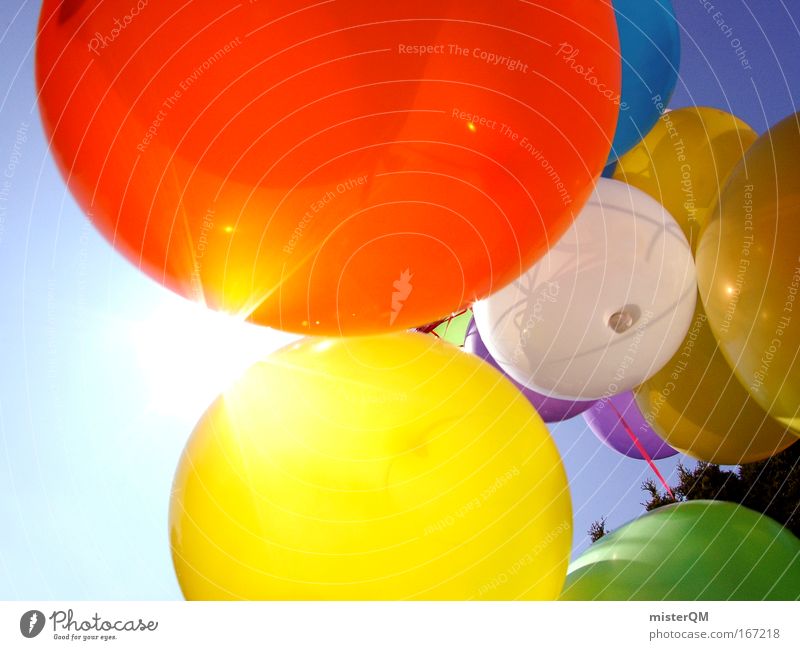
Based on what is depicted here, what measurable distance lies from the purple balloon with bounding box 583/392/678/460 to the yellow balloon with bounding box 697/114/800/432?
0.78 m

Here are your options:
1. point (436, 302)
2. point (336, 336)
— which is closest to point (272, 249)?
point (336, 336)

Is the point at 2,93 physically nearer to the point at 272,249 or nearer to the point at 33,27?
the point at 33,27

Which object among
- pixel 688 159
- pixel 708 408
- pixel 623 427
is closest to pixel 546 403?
pixel 623 427

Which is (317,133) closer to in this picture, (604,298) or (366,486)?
(366,486)

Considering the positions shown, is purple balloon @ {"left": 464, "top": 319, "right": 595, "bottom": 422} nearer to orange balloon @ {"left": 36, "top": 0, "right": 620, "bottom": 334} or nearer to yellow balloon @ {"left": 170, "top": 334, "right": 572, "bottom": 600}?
yellow balloon @ {"left": 170, "top": 334, "right": 572, "bottom": 600}

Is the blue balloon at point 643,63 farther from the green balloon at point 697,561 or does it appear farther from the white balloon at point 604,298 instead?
the green balloon at point 697,561

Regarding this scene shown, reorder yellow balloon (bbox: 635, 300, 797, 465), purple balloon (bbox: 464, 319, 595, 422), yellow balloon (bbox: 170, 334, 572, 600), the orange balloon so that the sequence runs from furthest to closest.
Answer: purple balloon (bbox: 464, 319, 595, 422) → yellow balloon (bbox: 635, 300, 797, 465) → yellow balloon (bbox: 170, 334, 572, 600) → the orange balloon

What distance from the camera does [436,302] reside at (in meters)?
1.56

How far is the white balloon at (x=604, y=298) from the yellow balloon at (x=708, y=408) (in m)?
0.34

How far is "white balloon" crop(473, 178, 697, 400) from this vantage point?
1.81 m

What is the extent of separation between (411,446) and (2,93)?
4.67 ft

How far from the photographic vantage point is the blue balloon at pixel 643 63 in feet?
6.86

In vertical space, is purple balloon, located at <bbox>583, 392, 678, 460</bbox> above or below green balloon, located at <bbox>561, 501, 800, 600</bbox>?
above

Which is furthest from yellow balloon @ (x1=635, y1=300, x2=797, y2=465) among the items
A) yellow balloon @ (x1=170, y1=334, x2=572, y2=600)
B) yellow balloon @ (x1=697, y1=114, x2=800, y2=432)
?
yellow balloon @ (x1=170, y1=334, x2=572, y2=600)
